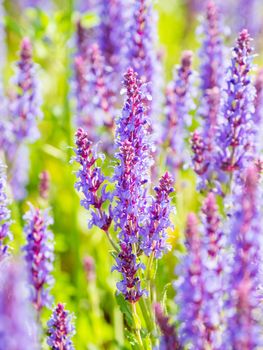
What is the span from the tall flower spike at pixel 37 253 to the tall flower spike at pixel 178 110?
1.18 m

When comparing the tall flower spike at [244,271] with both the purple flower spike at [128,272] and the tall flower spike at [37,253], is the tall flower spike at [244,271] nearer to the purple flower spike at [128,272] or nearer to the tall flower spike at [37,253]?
Answer: the purple flower spike at [128,272]

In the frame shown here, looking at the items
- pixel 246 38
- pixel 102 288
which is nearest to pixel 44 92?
pixel 102 288

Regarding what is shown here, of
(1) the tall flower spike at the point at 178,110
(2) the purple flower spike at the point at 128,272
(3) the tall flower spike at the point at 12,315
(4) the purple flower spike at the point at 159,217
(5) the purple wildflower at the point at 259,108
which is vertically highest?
(1) the tall flower spike at the point at 178,110

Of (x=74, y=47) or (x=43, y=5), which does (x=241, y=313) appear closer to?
(x=74, y=47)

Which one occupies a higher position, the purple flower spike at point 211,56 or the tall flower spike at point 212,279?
the purple flower spike at point 211,56

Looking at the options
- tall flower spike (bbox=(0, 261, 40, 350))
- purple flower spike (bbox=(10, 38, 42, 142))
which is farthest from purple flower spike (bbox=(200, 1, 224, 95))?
tall flower spike (bbox=(0, 261, 40, 350))

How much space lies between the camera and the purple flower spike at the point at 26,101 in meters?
4.03

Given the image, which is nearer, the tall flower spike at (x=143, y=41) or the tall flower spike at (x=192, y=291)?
the tall flower spike at (x=192, y=291)

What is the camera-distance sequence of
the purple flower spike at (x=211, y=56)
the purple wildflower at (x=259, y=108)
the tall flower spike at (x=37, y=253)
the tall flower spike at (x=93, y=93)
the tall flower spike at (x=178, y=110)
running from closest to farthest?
the tall flower spike at (x=37, y=253) → the purple wildflower at (x=259, y=108) → the tall flower spike at (x=178, y=110) → the tall flower spike at (x=93, y=93) → the purple flower spike at (x=211, y=56)

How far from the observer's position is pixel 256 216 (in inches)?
82.6

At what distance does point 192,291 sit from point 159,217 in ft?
2.22

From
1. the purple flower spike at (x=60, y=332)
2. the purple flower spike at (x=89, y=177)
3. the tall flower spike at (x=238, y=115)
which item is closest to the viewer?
the purple flower spike at (x=60, y=332)

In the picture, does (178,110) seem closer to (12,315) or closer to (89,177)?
(89,177)

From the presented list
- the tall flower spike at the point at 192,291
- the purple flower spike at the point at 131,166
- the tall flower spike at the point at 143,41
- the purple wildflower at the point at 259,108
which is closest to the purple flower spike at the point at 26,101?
the tall flower spike at the point at 143,41
